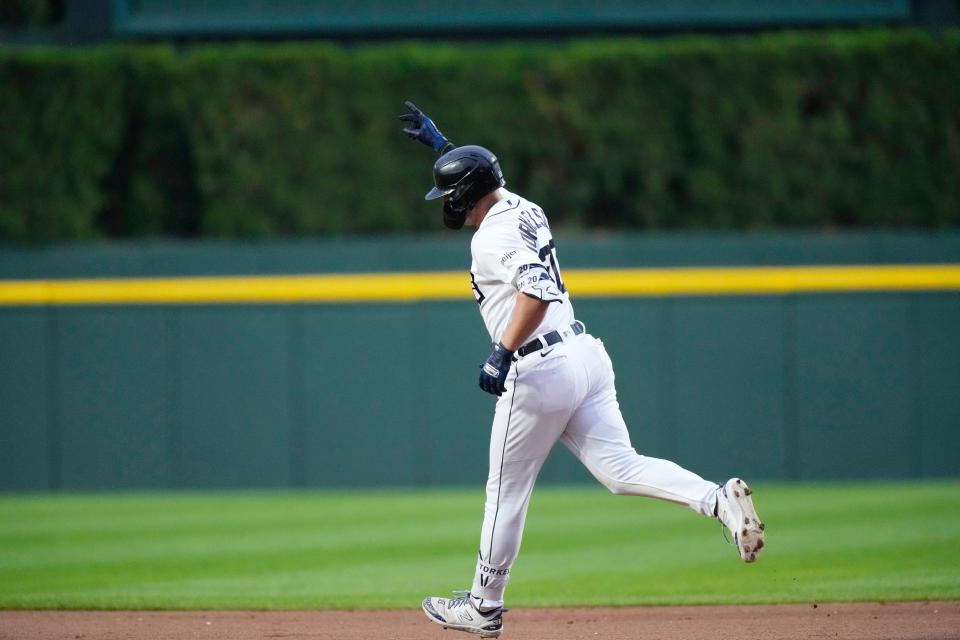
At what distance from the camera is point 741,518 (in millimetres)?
4918

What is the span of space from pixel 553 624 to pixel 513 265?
1986mm

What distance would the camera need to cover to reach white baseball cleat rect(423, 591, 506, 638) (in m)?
5.23

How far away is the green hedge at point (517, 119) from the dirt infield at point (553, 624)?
27.2ft

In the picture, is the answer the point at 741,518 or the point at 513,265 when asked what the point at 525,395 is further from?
the point at 741,518

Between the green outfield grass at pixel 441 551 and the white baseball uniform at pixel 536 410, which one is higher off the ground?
the white baseball uniform at pixel 536 410

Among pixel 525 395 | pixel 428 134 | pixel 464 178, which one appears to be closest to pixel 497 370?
pixel 525 395

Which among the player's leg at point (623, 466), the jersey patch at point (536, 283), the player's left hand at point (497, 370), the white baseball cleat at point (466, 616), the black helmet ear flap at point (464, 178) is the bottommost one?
the white baseball cleat at point (466, 616)

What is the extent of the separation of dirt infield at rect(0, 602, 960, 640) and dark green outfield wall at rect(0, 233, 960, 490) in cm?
645

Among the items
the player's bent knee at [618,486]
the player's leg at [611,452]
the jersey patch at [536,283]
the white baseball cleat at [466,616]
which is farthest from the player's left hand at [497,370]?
the white baseball cleat at [466,616]

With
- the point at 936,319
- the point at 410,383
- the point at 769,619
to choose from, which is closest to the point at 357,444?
the point at 410,383

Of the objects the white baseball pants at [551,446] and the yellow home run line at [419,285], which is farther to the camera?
the yellow home run line at [419,285]

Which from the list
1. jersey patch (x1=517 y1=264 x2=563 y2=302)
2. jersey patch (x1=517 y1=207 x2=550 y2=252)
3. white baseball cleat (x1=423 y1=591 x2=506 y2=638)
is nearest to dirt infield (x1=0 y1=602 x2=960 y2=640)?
white baseball cleat (x1=423 y1=591 x2=506 y2=638)

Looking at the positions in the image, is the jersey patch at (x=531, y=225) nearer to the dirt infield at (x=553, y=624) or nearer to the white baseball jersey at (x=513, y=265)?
the white baseball jersey at (x=513, y=265)

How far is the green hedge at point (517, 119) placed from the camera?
14281mm
